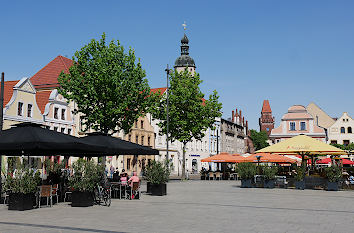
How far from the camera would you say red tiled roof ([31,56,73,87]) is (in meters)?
54.2

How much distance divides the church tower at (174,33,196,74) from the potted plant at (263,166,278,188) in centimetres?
7439

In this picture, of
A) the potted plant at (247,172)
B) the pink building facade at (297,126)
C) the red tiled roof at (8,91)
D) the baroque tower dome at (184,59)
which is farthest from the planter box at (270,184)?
the baroque tower dome at (184,59)

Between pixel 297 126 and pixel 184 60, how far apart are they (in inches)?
1323

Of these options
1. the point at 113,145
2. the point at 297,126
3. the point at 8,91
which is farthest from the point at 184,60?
the point at 113,145

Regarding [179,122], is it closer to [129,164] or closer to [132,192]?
[129,164]

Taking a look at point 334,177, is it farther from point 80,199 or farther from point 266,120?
point 266,120

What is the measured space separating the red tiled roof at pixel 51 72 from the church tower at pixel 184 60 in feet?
150

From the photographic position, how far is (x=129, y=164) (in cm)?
5678

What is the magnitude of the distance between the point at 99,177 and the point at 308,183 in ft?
51.0

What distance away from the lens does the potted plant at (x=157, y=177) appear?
20.3 metres

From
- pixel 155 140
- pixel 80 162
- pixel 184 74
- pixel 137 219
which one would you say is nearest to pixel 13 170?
pixel 80 162

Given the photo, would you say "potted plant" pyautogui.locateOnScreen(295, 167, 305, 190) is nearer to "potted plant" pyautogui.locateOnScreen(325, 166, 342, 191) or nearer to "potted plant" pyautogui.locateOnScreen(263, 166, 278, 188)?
"potted plant" pyautogui.locateOnScreen(263, 166, 278, 188)

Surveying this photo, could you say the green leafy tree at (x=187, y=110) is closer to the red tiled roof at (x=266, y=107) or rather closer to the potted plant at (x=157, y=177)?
the potted plant at (x=157, y=177)

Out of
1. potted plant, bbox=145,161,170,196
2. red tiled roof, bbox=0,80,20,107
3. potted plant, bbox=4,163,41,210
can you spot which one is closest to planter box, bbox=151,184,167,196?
potted plant, bbox=145,161,170,196
